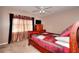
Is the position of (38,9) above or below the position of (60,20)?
above

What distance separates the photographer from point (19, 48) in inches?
51.4

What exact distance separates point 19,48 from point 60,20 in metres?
0.66

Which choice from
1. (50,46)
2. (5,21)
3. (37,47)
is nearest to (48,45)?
(50,46)

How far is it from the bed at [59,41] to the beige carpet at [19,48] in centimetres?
6

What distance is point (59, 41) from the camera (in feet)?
4.23

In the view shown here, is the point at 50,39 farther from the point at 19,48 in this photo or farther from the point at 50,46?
the point at 19,48

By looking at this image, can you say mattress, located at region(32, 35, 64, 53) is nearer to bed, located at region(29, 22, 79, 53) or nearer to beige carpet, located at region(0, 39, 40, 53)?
bed, located at region(29, 22, 79, 53)

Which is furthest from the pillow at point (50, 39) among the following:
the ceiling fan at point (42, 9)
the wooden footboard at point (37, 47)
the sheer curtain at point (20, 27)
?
the ceiling fan at point (42, 9)

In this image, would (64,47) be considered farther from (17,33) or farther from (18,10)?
(18,10)

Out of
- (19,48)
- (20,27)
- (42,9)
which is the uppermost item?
(42,9)

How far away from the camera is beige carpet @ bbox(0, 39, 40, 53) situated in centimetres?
129

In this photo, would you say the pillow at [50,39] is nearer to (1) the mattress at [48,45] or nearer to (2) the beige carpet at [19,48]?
(1) the mattress at [48,45]

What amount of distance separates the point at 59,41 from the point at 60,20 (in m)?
0.28
